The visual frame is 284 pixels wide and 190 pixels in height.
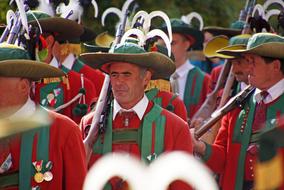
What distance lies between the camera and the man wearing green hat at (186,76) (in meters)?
10.9

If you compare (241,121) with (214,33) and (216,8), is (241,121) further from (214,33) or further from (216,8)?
(216,8)

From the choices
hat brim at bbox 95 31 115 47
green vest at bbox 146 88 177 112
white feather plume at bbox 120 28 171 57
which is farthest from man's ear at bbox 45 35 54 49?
hat brim at bbox 95 31 115 47

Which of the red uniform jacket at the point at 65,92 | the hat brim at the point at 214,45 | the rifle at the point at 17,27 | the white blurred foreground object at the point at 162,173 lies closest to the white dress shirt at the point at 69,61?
the red uniform jacket at the point at 65,92

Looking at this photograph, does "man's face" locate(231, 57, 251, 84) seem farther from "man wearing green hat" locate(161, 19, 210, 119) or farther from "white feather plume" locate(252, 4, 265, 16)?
"man wearing green hat" locate(161, 19, 210, 119)

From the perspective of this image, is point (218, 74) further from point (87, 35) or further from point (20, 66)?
point (20, 66)

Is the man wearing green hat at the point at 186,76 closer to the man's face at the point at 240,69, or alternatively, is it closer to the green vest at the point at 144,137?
the man's face at the point at 240,69

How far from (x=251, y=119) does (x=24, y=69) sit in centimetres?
195

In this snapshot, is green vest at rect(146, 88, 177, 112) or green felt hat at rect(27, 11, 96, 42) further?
green felt hat at rect(27, 11, 96, 42)

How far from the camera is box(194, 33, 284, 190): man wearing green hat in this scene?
709cm

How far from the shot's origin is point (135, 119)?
21.1ft

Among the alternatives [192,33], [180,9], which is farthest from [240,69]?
[180,9]

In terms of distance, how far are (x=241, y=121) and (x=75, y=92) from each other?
6.11 ft

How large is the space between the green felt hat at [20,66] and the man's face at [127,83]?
53 centimetres

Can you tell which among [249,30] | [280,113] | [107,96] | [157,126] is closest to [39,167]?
[157,126]
